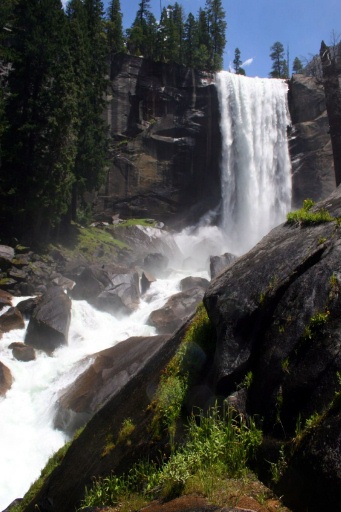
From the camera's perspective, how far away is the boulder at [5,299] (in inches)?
782

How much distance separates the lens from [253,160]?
128 feet

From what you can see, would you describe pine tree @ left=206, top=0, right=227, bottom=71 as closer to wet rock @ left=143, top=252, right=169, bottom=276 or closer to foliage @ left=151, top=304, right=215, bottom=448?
wet rock @ left=143, top=252, right=169, bottom=276

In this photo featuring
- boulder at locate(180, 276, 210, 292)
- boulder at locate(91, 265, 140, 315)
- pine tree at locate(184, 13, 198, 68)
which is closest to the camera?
boulder at locate(91, 265, 140, 315)

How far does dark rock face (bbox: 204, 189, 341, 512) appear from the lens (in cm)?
320

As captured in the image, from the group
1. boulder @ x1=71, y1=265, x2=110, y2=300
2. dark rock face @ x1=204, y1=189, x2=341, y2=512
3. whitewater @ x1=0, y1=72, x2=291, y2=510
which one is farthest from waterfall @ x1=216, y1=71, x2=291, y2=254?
dark rock face @ x1=204, y1=189, x2=341, y2=512

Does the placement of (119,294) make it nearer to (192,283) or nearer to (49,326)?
(192,283)

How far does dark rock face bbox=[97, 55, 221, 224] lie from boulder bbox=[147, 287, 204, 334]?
19687 millimetres

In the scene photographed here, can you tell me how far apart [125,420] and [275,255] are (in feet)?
9.60

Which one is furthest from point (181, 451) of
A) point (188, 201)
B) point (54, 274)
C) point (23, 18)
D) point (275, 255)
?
point (188, 201)

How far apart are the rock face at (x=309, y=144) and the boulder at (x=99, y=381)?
89.2 ft

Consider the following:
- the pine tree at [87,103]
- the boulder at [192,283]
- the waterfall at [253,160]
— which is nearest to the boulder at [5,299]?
the boulder at [192,283]

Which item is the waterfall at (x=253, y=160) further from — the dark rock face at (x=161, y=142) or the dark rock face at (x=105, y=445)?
the dark rock face at (x=105, y=445)

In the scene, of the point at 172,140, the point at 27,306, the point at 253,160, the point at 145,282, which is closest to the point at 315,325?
the point at 27,306

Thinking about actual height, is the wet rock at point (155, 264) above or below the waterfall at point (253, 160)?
below
